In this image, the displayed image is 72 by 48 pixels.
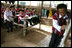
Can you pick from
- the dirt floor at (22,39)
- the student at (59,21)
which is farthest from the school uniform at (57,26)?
the dirt floor at (22,39)

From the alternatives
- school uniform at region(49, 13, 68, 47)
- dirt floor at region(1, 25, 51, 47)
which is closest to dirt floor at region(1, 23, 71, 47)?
dirt floor at region(1, 25, 51, 47)

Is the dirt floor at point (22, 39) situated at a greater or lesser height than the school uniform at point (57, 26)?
lesser

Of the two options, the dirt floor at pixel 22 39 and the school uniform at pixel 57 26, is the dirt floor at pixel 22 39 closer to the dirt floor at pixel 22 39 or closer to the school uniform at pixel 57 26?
the dirt floor at pixel 22 39

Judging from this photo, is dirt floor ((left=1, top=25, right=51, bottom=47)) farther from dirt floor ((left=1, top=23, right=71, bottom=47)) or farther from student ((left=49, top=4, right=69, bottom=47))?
student ((left=49, top=4, right=69, bottom=47))

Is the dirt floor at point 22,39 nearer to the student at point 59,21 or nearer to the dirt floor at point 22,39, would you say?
the dirt floor at point 22,39

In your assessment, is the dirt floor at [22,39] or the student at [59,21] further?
the dirt floor at [22,39]

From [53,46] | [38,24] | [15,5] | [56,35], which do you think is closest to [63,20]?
[56,35]

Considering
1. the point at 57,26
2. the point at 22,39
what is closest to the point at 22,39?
the point at 22,39

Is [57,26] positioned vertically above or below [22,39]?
above

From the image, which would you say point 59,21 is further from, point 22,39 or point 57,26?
point 22,39

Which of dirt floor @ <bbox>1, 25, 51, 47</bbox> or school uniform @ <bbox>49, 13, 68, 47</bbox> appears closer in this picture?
school uniform @ <bbox>49, 13, 68, 47</bbox>

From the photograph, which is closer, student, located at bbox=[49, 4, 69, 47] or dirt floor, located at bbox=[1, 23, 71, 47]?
student, located at bbox=[49, 4, 69, 47]

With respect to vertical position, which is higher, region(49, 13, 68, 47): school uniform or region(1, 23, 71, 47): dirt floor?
region(49, 13, 68, 47): school uniform

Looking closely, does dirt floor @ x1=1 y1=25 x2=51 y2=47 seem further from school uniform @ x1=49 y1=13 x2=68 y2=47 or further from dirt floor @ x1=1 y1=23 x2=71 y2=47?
school uniform @ x1=49 y1=13 x2=68 y2=47
